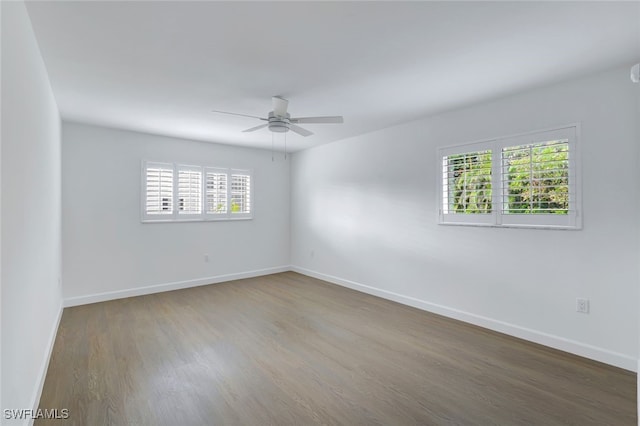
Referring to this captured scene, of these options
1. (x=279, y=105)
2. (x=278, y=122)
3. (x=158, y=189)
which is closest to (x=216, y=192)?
(x=158, y=189)

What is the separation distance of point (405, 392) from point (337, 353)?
2.50 feet

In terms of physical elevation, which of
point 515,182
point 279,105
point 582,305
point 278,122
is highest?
point 279,105

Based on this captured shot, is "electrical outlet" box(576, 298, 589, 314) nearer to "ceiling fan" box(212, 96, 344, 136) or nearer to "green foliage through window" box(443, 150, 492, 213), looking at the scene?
"green foliage through window" box(443, 150, 492, 213)

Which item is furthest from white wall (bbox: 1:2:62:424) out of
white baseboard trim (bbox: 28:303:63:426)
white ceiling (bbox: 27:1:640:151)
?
white ceiling (bbox: 27:1:640:151)

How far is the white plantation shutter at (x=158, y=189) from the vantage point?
4.69 meters

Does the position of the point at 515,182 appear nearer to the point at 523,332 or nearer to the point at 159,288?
the point at 523,332

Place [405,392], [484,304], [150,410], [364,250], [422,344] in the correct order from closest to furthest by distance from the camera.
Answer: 1. [150,410]
2. [405,392]
3. [422,344]
4. [484,304]
5. [364,250]

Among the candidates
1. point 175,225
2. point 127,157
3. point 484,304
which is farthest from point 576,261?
point 127,157

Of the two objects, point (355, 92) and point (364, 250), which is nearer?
point (355, 92)

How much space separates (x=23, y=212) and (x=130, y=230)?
117 inches

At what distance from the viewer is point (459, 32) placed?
79.4 inches

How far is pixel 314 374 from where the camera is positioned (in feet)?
8.12

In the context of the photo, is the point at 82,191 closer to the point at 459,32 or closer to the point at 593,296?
the point at 459,32

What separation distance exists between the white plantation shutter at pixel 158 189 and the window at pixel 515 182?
160 inches
